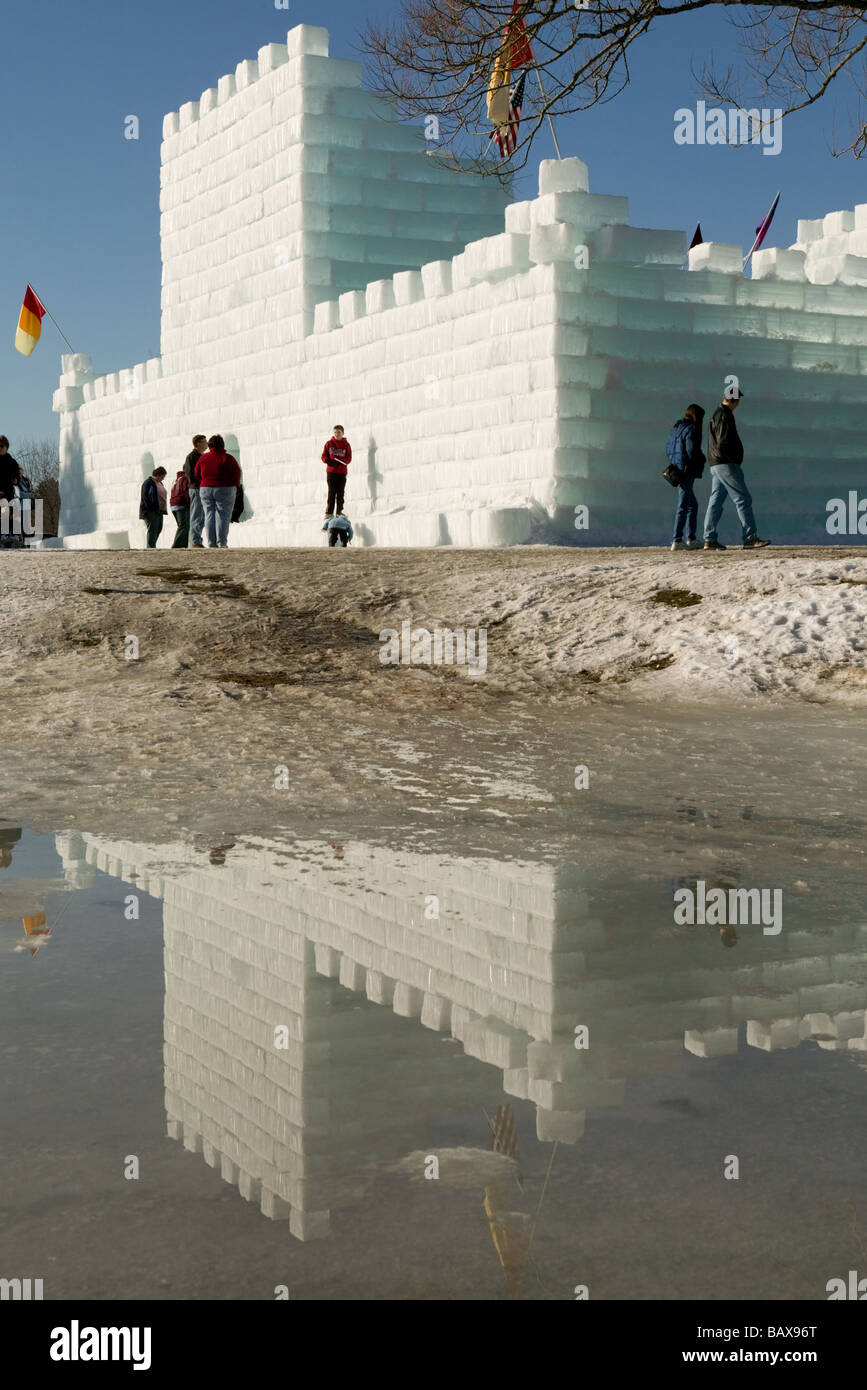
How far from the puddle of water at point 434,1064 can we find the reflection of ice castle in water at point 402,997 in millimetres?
11

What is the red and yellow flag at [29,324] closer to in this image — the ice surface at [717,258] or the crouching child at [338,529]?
the crouching child at [338,529]

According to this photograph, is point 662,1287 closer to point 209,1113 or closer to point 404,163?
point 209,1113

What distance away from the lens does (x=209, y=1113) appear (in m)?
2.99

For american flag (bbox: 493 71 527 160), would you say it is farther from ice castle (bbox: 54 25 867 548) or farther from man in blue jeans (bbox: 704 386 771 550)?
man in blue jeans (bbox: 704 386 771 550)

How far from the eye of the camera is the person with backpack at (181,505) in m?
23.8

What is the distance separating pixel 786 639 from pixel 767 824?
4812 mm

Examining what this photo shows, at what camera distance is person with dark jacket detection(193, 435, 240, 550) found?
19.0 m

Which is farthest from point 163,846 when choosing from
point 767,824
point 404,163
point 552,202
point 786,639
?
point 404,163

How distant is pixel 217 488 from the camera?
63.1 feet

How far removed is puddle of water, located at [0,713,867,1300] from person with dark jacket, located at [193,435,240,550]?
1401cm

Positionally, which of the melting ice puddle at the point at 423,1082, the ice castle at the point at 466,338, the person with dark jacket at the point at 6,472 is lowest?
the melting ice puddle at the point at 423,1082

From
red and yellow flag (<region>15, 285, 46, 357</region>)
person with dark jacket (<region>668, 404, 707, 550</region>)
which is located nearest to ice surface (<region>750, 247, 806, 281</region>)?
person with dark jacket (<region>668, 404, 707, 550</region>)

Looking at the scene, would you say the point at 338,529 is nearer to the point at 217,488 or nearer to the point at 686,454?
the point at 217,488

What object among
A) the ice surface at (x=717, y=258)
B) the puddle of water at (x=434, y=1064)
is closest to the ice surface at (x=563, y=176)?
the ice surface at (x=717, y=258)
